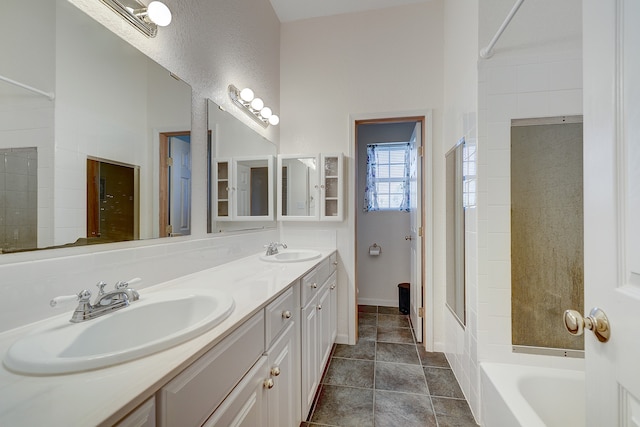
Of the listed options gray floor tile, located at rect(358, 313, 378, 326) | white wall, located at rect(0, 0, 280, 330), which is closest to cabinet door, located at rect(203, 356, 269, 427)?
white wall, located at rect(0, 0, 280, 330)

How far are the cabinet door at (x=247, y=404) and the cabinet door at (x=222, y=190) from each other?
94 cm

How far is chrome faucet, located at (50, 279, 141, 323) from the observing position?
2.43ft

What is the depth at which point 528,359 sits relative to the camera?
1.44 meters

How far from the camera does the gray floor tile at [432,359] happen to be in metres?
2.04

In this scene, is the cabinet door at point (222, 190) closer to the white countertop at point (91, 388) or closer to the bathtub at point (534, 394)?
the white countertop at point (91, 388)

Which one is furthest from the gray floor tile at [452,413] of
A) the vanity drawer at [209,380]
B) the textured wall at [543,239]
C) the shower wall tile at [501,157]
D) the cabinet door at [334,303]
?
the vanity drawer at [209,380]

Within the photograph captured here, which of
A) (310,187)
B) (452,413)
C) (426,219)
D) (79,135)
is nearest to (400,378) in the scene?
(452,413)

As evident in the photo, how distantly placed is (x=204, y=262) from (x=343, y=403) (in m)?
1.20

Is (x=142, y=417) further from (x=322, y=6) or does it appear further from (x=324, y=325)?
(x=322, y=6)

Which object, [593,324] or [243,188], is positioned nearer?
[593,324]

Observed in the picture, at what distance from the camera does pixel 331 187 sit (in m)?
2.40

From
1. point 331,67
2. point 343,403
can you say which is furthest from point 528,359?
point 331,67

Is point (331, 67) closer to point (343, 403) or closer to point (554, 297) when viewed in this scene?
point (554, 297)

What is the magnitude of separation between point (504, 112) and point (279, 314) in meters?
1.57
